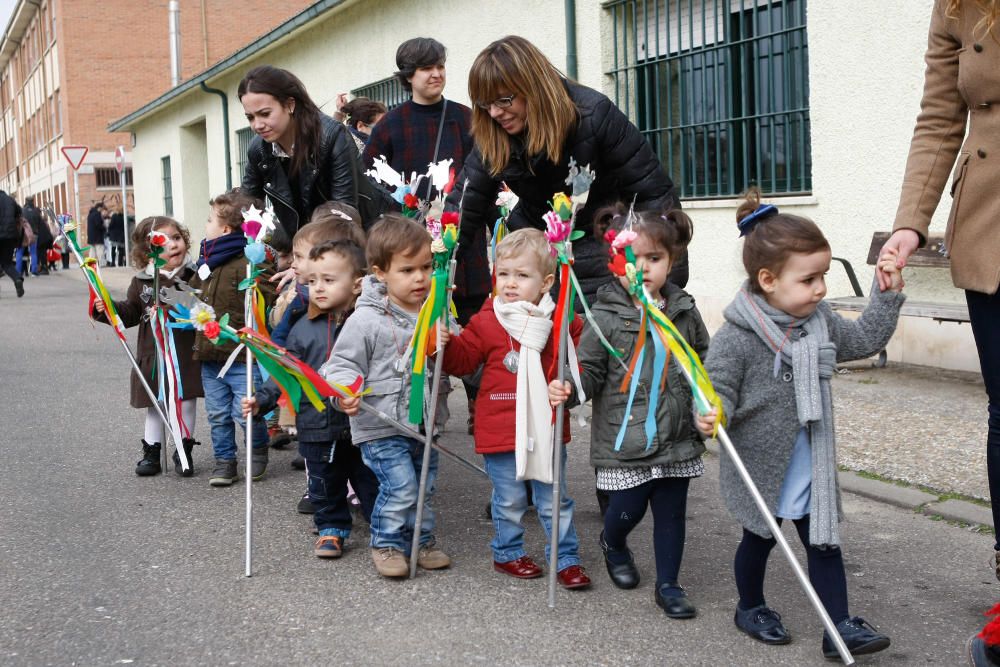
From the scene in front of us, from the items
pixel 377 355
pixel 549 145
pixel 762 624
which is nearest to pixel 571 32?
pixel 549 145

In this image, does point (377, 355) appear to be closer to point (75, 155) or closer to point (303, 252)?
point (303, 252)

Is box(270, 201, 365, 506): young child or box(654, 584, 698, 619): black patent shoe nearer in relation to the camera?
box(654, 584, 698, 619): black patent shoe

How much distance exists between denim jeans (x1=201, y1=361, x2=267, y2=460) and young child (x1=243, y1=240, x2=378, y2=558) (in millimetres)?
1268

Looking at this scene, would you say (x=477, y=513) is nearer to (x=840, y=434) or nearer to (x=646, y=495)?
(x=646, y=495)

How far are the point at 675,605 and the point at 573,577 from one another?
42 cm

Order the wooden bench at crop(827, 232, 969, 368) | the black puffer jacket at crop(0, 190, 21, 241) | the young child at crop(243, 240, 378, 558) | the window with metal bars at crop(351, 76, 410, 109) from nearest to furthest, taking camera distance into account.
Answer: the young child at crop(243, 240, 378, 558) < the wooden bench at crop(827, 232, 969, 368) < the window with metal bars at crop(351, 76, 410, 109) < the black puffer jacket at crop(0, 190, 21, 241)

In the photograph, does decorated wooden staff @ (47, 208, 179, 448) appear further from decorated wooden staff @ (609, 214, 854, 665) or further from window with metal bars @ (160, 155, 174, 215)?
window with metal bars @ (160, 155, 174, 215)

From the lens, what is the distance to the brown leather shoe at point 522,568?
4051 mm

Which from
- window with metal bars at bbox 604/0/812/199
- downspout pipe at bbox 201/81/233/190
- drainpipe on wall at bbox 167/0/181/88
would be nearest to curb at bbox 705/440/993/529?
window with metal bars at bbox 604/0/812/199

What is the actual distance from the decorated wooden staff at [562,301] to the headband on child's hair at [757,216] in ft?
1.61

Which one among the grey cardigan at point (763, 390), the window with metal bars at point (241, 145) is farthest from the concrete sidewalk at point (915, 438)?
the window with metal bars at point (241, 145)

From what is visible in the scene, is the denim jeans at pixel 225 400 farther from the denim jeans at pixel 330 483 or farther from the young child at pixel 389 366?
the young child at pixel 389 366

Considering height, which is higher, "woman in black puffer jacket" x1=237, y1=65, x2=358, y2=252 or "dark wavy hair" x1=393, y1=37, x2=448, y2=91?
"dark wavy hair" x1=393, y1=37, x2=448, y2=91

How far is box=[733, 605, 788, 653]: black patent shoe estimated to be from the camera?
11.1 ft
